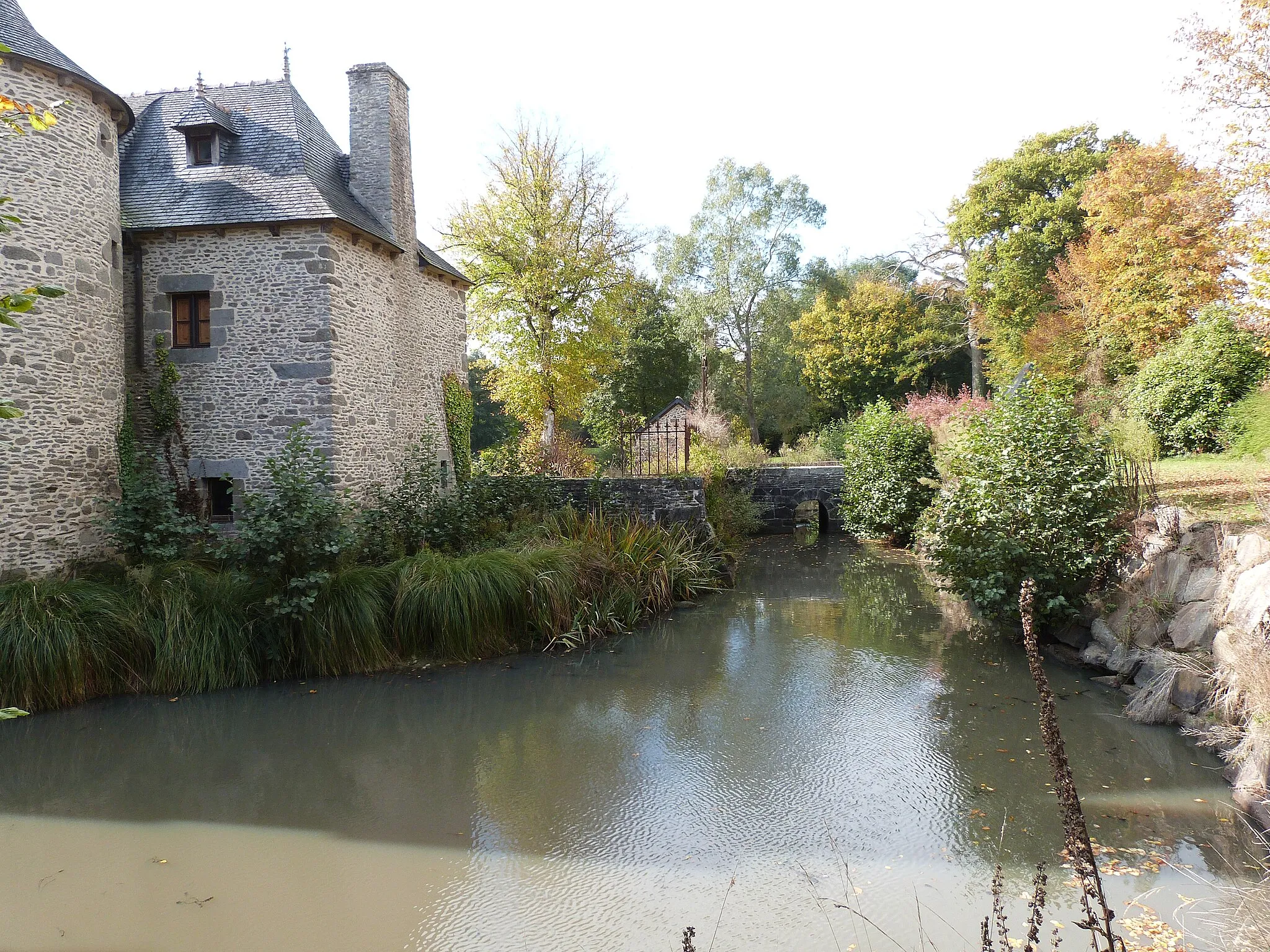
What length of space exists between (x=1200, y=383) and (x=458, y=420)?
11624 millimetres

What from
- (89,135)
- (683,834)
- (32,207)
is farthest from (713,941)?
(89,135)

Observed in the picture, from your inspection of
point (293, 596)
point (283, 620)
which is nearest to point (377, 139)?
point (293, 596)

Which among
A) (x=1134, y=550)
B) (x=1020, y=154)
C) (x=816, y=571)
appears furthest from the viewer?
(x=1020, y=154)

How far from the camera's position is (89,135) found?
9.44 metres

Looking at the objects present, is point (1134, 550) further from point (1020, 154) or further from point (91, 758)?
point (1020, 154)

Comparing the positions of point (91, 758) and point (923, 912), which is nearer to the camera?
point (923, 912)

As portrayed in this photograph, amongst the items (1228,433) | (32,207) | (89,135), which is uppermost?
(89,135)

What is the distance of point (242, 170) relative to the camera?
11.2 m

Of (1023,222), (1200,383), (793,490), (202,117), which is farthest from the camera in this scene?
(1023,222)

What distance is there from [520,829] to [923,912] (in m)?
2.52

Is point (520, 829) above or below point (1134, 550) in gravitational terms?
below

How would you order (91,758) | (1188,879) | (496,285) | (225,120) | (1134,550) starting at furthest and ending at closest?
(496,285) < (225,120) < (1134,550) < (91,758) < (1188,879)

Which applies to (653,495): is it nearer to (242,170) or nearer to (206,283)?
(206,283)

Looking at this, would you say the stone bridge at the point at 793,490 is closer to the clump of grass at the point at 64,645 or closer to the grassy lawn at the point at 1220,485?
the grassy lawn at the point at 1220,485
